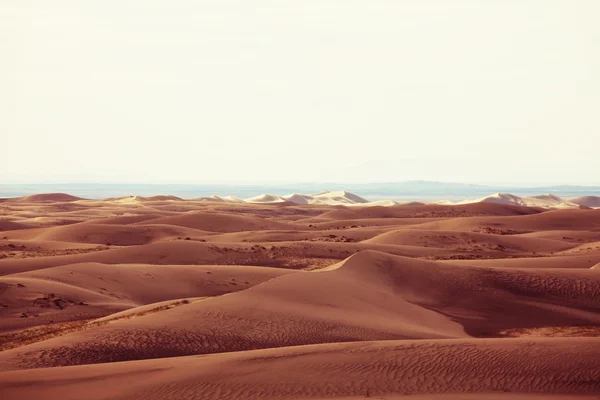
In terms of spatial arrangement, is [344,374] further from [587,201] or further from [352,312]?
[587,201]

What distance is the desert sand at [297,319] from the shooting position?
360 inches

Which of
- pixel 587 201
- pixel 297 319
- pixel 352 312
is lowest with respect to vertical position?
pixel 587 201

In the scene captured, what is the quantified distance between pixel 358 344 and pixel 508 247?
21867 millimetres

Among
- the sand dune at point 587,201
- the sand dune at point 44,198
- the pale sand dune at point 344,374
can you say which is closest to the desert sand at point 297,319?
the pale sand dune at point 344,374

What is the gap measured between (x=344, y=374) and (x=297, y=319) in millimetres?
4315

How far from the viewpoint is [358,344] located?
10922mm

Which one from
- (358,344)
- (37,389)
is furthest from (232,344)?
(37,389)

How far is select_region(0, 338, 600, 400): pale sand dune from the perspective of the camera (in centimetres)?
855

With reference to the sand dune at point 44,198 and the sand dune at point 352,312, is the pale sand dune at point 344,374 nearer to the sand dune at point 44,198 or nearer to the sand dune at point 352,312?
the sand dune at point 352,312

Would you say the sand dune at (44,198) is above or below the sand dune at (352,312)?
above

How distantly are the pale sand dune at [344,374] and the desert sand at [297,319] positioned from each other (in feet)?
0.10

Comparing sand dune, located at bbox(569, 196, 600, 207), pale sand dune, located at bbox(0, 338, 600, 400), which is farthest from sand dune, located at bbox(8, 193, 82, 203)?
pale sand dune, located at bbox(0, 338, 600, 400)

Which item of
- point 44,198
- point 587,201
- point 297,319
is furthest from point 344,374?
point 587,201

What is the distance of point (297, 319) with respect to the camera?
45.2 feet
